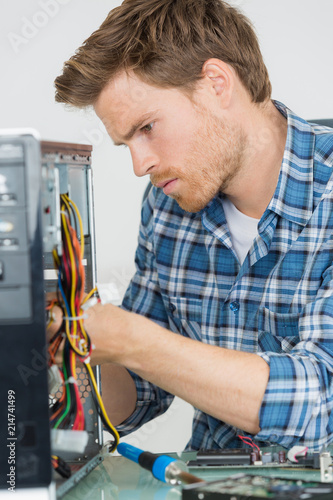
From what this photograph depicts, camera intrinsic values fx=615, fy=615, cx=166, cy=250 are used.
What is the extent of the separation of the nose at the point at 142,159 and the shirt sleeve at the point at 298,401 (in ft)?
1.57

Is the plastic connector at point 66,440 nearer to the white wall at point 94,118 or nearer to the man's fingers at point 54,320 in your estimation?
the man's fingers at point 54,320

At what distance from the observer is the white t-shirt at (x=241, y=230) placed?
1315 mm

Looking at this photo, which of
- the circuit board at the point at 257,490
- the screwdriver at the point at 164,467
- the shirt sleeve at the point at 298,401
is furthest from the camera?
the shirt sleeve at the point at 298,401

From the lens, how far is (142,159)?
1.21 m

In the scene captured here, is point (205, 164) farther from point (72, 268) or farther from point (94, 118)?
point (94, 118)

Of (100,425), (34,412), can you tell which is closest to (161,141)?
(100,425)

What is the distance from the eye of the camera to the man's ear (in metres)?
1.26

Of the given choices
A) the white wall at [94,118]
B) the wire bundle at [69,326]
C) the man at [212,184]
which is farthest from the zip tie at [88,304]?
Result: the white wall at [94,118]

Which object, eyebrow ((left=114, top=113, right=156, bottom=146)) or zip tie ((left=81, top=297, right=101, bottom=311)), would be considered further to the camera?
eyebrow ((left=114, top=113, right=156, bottom=146))

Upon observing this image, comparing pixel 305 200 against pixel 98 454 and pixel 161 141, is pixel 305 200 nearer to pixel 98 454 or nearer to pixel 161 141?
pixel 161 141

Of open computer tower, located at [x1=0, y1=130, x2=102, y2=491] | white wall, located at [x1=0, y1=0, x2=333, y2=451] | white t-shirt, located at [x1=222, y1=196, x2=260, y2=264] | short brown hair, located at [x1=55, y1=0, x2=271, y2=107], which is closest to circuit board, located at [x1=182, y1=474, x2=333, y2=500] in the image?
open computer tower, located at [x1=0, y1=130, x2=102, y2=491]

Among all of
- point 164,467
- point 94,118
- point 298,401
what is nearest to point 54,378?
point 164,467

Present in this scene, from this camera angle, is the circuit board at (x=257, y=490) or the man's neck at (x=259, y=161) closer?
the circuit board at (x=257, y=490)

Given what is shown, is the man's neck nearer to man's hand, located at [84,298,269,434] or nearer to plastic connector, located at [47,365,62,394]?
man's hand, located at [84,298,269,434]
